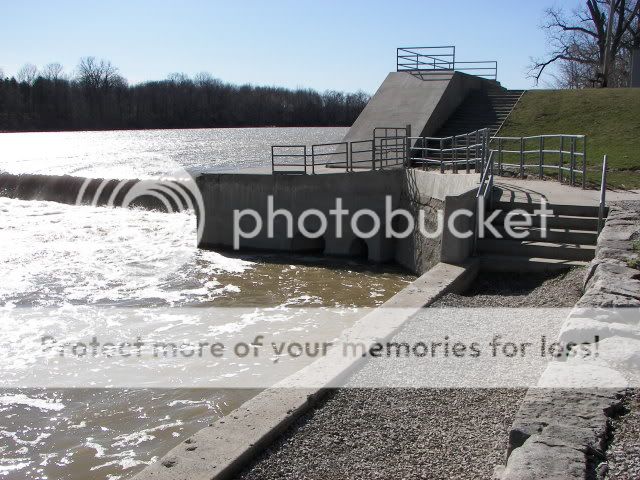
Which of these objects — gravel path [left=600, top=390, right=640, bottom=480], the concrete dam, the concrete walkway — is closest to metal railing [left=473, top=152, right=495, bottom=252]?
the concrete walkway

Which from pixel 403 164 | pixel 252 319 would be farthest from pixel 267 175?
Answer: pixel 252 319

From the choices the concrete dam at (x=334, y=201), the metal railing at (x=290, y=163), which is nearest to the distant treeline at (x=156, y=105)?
the metal railing at (x=290, y=163)

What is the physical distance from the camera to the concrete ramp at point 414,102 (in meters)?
24.7

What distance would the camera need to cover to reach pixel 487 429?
5195 mm

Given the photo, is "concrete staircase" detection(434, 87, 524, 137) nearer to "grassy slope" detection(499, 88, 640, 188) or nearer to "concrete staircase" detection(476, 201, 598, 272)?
"grassy slope" detection(499, 88, 640, 188)

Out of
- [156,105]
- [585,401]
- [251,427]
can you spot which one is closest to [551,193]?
[585,401]

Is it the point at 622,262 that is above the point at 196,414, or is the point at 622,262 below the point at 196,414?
above

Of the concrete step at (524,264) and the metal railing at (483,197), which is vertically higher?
the metal railing at (483,197)

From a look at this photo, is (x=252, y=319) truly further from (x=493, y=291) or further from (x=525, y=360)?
(x=525, y=360)

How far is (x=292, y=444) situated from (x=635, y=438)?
235 cm

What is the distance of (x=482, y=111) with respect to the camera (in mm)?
26922

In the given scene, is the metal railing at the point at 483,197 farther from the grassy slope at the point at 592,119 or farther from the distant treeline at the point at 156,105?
the distant treeline at the point at 156,105

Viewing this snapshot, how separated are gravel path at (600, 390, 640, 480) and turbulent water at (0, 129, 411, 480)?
4.62m

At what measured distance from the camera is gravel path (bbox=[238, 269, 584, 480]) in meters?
4.71
